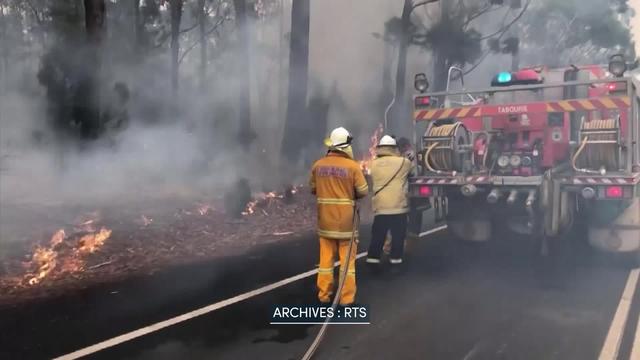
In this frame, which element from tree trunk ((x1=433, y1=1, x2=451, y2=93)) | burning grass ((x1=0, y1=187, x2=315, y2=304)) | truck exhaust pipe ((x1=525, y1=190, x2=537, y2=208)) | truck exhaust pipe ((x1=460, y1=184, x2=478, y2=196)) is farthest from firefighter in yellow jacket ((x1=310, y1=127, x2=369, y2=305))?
tree trunk ((x1=433, y1=1, x2=451, y2=93))

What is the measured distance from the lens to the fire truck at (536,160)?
5.85 metres

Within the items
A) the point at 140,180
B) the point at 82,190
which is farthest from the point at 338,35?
the point at 82,190

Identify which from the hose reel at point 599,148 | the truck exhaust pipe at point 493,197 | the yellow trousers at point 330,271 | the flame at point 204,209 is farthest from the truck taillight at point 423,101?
the flame at point 204,209

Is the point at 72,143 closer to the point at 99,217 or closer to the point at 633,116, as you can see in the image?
the point at 99,217

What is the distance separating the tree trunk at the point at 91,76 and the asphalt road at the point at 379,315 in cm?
450

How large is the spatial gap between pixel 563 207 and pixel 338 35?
43.9ft

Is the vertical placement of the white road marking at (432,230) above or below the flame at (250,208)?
below

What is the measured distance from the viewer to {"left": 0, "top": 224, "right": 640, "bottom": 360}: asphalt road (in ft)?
13.1

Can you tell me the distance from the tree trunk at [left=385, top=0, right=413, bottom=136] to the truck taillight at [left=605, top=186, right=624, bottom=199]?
38.9 ft

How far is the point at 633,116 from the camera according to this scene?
19.7ft

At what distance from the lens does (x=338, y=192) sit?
4.84 metres

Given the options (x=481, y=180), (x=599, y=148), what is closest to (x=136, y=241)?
(x=481, y=180)

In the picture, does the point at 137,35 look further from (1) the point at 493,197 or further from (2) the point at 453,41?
(1) the point at 493,197

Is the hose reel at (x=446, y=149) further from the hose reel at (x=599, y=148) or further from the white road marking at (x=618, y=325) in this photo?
the white road marking at (x=618, y=325)
